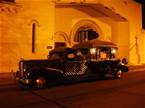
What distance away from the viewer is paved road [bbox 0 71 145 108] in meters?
11.2

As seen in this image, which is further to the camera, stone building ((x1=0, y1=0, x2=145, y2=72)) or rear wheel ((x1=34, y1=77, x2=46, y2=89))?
stone building ((x1=0, y1=0, x2=145, y2=72))

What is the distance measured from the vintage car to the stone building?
27.6ft

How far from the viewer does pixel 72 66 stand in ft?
55.5

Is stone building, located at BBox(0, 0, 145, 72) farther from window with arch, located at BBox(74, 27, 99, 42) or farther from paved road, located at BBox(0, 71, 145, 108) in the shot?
paved road, located at BBox(0, 71, 145, 108)

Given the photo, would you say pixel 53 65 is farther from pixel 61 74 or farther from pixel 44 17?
pixel 44 17

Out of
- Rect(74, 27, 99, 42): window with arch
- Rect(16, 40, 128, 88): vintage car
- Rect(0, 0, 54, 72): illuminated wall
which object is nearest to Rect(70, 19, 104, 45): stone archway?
Rect(74, 27, 99, 42): window with arch

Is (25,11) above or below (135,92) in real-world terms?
above

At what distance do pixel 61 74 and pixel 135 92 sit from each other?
4.07 metres

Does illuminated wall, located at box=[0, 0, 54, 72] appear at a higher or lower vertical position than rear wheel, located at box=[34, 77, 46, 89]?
higher

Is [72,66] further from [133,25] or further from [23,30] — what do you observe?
[133,25]

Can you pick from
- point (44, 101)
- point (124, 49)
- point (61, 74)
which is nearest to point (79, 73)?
Result: point (61, 74)

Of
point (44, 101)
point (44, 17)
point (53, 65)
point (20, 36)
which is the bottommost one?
point (44, 101)

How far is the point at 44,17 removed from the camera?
27.5 m

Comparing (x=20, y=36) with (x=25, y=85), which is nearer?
(x=25, y=85)
